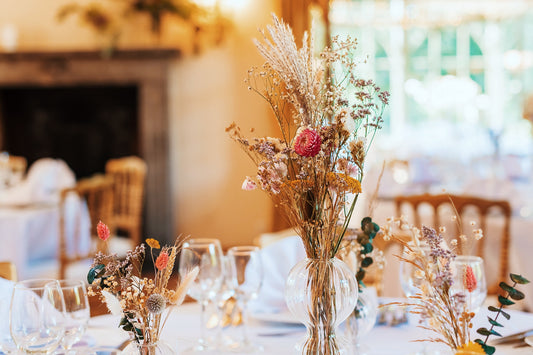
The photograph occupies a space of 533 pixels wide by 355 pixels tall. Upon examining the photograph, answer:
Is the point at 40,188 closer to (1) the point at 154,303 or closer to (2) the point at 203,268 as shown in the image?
(2) the point at 203,268

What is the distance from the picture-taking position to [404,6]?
715cm

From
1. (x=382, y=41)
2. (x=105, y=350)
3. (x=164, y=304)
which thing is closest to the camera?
(x=164, y=304)

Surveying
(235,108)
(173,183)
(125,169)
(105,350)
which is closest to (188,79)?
(235,108)

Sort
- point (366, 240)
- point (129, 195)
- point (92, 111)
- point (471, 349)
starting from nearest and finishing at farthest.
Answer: point (471, 349) → point (366, 240) → point (129, 195) → point (92, 111)

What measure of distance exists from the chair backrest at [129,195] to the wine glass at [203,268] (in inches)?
97.4

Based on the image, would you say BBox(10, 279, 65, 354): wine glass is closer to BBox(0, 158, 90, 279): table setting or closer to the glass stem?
the glass stem

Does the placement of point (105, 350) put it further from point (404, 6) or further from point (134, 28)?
point (404, 6)

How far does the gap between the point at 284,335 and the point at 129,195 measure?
107 inches

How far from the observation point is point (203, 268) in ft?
4.68

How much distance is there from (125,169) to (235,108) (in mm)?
1789

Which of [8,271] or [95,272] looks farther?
[8,271]

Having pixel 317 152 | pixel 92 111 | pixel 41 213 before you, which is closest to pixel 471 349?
pixel 317 152

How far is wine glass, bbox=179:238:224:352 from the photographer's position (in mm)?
1417

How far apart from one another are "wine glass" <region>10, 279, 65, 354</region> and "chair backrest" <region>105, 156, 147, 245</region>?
8.67 ft
